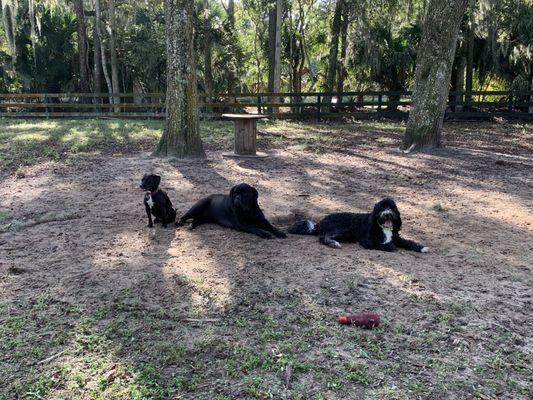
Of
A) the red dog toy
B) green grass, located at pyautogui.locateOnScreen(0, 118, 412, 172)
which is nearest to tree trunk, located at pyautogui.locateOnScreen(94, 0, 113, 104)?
green grass, located at pyautogui.locateOnScreen(0, 118, 412, 172)

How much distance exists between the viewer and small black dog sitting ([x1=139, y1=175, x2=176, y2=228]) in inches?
241

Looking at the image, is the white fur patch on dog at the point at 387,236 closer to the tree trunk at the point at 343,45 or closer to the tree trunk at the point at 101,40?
the tree trunk at the point at 343,45

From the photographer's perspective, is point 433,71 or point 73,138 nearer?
point 433,71

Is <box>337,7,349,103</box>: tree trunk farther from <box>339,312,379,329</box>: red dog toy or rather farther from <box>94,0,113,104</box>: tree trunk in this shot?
<box>339,312,379,329</box>: red dog toy

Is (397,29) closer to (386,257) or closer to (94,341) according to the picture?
(386,257)

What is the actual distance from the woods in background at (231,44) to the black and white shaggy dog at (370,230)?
1447 cm

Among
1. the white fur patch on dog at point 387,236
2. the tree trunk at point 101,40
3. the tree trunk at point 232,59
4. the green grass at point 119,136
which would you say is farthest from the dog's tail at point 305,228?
the tree trunk at point 232,59

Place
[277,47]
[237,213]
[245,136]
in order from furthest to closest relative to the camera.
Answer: [277,47]
[245,136]
[237,213]

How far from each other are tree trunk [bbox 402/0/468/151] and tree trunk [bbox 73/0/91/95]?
14.6m

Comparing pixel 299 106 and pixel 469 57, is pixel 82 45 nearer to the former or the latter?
pixel 299 106

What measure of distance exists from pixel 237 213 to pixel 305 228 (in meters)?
0.87

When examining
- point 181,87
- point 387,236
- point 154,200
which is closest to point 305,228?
point 387,236

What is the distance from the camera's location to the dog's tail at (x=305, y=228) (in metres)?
6.17

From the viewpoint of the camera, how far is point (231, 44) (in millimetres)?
22484
